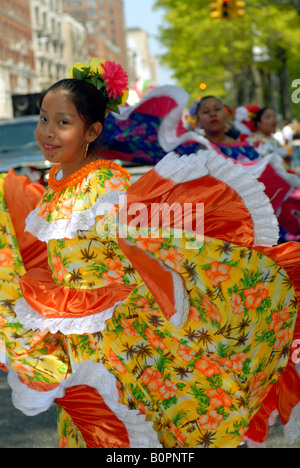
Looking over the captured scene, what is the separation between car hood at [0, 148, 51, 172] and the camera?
10.3 metres

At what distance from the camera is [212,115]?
5875mm

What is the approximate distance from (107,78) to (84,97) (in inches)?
7.6

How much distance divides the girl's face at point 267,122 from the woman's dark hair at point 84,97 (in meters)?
5.47

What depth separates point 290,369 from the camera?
2.85 meters

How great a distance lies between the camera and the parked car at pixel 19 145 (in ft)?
35.1

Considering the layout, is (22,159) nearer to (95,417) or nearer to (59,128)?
(59,128)

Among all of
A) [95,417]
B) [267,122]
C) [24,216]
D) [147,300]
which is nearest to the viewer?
[147,300]

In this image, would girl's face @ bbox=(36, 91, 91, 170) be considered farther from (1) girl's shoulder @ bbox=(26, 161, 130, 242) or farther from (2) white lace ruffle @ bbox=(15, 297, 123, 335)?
(2) white lace ruffle @ bbox=(15, 297, 123, 335)

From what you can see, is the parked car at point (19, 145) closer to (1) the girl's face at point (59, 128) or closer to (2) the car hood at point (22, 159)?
(2) the car hood at point (22, 159)

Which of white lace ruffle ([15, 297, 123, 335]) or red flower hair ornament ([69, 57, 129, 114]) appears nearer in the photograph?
white lace ruffle ([15, 297, 123, 335])

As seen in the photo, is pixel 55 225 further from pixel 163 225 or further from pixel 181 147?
pixel 181 147

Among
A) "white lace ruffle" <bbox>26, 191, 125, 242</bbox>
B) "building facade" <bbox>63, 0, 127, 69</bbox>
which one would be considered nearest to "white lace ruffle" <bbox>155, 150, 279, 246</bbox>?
"white lace ruffle" <bbox>26, 191, 125, 242</bbox>

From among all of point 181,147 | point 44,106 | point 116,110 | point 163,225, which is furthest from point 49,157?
point 181,147

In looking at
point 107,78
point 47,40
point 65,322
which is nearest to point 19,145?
point 107,78
